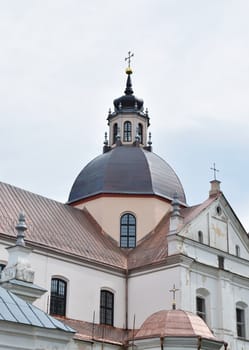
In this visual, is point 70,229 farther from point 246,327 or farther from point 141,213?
point 246,327

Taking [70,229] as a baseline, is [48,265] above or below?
below

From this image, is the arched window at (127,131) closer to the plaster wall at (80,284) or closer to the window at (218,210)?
the window at (218,210)

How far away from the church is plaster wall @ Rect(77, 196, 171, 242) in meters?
0.05

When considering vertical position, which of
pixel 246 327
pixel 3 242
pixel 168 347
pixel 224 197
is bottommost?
pixel 168 347

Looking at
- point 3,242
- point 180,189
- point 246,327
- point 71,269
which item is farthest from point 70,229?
point 246,327

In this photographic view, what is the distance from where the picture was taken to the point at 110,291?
27.2 m

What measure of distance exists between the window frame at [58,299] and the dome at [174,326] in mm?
4313

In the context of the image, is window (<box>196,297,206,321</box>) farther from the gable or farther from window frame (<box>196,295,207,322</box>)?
the gable

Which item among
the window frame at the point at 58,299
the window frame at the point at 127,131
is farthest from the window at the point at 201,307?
the window frame at the point at 127,131

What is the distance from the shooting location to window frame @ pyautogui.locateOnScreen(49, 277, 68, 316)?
81.1 ft

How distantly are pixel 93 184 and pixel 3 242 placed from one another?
879 centimetres

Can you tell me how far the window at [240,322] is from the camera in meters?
28.6

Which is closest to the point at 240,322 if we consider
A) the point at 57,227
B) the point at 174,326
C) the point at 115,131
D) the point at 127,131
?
the point at 174,326

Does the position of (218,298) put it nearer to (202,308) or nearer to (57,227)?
(202,308)
